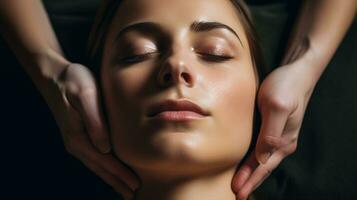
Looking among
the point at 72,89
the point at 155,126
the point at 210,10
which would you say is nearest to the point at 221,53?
the point at 210,10

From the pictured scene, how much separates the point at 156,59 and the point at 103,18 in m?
0.29

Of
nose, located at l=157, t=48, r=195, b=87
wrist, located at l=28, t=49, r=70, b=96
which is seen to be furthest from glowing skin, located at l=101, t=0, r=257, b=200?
wrist, located at l=28, t=49, r=70, b=96

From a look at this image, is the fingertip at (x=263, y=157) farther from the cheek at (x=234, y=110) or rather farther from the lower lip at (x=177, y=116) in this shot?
the lower lip at (x=177, y=116)

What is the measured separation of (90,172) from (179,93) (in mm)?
520

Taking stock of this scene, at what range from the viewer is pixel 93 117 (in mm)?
1140

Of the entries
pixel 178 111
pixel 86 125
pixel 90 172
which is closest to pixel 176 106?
pixel 178 111

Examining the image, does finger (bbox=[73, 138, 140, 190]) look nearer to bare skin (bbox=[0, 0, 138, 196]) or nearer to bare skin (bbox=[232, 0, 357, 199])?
bare skin (bbox=[0, 0, 138, 196])

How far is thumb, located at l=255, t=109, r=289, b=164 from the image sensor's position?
3.76ft

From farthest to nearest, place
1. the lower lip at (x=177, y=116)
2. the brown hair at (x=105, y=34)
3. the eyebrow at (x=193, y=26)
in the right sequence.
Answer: the brown hair at (x=105, y=34) → the eyebrow at (x=193, y=26) → the lower lip at (x=177, y=116)

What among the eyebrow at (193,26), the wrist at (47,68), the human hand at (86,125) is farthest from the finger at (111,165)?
the eyebrow at (193,26)

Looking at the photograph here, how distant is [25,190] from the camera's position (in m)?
1.40

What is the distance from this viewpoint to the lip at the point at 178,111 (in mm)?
1027

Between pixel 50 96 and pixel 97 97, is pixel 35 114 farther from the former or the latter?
pixel 97 97

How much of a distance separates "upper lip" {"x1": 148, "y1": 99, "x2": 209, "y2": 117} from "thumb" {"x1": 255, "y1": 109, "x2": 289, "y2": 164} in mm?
182
